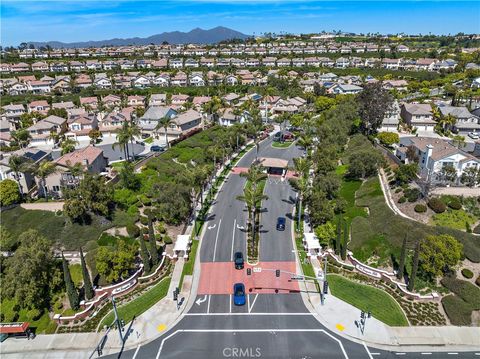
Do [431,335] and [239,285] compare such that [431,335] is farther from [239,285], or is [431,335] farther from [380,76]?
[380,76]

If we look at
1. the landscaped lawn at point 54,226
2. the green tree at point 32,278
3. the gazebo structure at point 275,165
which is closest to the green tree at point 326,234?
the gazebo structure at point 275,165

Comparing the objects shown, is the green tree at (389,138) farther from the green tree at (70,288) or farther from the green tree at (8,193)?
the green tree at (8,193)

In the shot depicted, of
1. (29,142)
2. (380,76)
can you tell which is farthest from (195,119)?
(380,76)

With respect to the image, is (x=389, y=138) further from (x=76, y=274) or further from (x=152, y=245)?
(x=76, y=274)

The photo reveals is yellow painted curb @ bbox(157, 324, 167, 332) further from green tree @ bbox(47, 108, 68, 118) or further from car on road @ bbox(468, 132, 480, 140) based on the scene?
green tree @ bbox(47, 108, 68, 118)

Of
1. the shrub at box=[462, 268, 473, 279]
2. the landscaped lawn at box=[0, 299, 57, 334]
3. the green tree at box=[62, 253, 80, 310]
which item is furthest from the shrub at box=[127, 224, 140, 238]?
the shrub at box=[462, 268, 473, 279]

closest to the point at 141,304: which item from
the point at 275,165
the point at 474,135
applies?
the point at 275,165

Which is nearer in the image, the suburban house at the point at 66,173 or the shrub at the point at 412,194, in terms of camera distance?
the shrub at the point at 412,194
